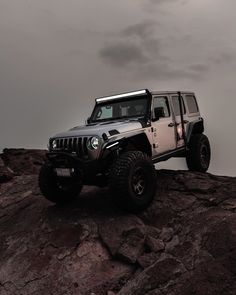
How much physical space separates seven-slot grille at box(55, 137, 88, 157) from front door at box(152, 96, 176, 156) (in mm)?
1876

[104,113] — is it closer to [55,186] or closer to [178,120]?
[178,120]

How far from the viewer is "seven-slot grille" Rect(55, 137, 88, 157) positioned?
27.4ft

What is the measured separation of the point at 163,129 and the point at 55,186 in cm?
288

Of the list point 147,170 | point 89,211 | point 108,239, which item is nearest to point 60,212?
point 89,211

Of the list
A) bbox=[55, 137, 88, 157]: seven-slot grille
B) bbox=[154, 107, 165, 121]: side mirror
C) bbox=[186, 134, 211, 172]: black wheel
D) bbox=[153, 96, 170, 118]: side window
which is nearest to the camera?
bbox=[55, 137, 88, 157]: seven-slot grille

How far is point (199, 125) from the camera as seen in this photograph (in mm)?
12023

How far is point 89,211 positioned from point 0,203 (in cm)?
396

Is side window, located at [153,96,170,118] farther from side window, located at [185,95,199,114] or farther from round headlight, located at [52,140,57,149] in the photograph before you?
round headlight, located at [52,140,57,149]

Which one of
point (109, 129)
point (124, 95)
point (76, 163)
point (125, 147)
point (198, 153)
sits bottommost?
point (198, 153)

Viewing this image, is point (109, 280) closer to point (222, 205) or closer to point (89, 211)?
point (89, 211)

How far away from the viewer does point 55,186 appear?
9.54 m

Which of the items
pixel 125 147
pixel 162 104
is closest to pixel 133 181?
pixel 125 147

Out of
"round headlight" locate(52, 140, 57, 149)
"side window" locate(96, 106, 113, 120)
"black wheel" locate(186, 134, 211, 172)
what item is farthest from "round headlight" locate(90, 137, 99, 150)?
"black wheel" locate(186, 134, 211, 172)

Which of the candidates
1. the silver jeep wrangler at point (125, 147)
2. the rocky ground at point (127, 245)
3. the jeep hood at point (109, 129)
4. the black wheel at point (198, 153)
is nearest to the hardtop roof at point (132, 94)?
the silver jeep wrangler at point (125, 147)
